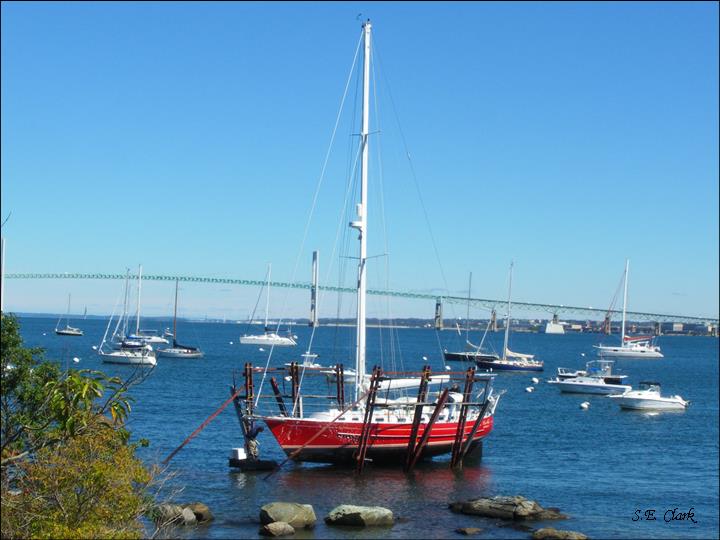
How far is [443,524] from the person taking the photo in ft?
88.8

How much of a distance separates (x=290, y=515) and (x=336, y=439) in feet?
28.5

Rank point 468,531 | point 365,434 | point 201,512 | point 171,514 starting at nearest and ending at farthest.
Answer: point 171,514
point 468,531
point 201,512
point 365,434

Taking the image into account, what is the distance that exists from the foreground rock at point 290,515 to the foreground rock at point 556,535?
620 cm

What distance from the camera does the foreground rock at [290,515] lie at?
25969mm

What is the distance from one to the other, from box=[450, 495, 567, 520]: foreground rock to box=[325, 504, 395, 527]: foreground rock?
110 inches

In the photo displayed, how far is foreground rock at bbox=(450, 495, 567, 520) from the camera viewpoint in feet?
90.9

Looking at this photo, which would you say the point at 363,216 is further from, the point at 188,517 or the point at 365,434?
the point at 188,517

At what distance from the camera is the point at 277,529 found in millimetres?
25219

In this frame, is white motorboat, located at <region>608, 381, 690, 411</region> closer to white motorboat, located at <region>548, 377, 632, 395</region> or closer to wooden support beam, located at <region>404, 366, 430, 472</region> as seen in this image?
white motorboat, located at <region>548, 377, 632, 395</region>

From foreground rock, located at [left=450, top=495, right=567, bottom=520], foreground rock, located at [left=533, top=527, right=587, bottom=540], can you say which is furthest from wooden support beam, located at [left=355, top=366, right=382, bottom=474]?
foreground rock, located at [left=533, top=527, right=587, bottom=540]

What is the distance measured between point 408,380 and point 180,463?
1163 centimetres

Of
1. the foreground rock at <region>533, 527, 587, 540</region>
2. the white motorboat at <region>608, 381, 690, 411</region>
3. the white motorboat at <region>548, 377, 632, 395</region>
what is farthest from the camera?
the white motorboat at <region>548, 377, 632, 395</region>

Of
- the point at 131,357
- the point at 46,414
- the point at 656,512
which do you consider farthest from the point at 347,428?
the point at 131,357

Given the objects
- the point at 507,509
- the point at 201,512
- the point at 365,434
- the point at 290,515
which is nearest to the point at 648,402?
the point at 365,434
